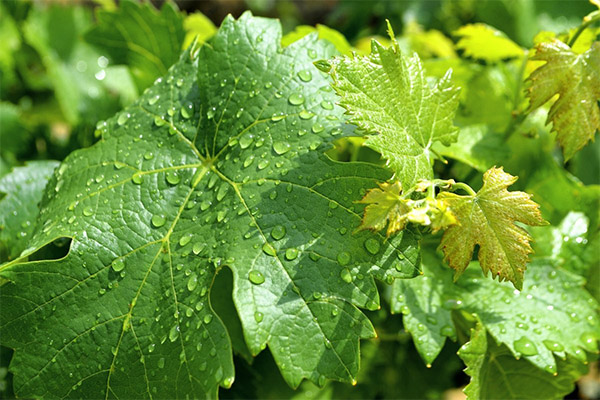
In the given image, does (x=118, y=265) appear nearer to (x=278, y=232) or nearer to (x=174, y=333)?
(x=174, y=333)

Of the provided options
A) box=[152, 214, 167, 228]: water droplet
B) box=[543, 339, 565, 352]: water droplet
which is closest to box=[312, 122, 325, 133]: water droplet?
box=[152, 214, 167, 228]: water droplet

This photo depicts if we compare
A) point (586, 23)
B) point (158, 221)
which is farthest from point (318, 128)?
point (586, 23)

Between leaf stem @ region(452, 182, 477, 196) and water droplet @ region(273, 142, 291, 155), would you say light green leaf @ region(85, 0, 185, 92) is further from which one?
leaf stem @ region(452, 182, 477, 196)

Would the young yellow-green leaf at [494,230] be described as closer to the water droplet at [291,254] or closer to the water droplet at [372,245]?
the water droplet at [372,245]

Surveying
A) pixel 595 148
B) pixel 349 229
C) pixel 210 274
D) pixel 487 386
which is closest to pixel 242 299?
pixel 210 274

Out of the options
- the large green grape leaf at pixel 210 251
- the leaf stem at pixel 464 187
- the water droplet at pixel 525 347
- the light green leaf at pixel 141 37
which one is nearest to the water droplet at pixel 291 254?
the large green grape leaf at pixel 210 251

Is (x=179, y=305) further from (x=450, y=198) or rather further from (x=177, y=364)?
(x=450, y=198)

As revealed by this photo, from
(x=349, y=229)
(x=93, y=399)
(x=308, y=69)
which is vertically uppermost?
(x=308, y=69)
